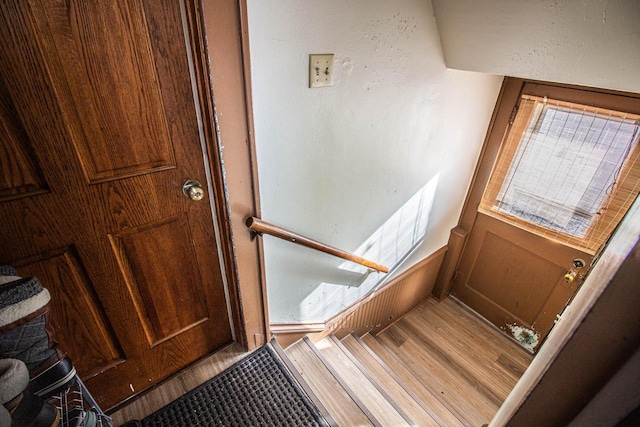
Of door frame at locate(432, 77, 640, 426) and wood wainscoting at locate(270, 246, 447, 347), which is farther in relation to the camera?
wood wainscoting at locate(270, 246, 447, 347)

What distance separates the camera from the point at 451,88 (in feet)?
6.20

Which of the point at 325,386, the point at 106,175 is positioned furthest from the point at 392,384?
the point at 106,175

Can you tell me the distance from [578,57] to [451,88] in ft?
2.09

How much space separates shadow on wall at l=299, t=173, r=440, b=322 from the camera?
1.96m

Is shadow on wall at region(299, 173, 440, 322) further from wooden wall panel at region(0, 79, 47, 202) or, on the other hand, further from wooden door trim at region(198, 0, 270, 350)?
wooden wall panel at region(0, 79, 47, 202)

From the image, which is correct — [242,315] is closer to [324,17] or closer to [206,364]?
[206,364]

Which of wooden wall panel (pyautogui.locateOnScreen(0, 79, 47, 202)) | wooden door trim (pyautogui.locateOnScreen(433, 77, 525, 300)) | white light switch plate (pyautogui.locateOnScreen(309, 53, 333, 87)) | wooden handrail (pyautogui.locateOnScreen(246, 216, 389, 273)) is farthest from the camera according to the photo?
wooden door trim (pyautogui.locateOnScreen(433, 77, 525, 300))

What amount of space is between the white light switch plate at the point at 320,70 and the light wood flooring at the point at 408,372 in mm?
1439

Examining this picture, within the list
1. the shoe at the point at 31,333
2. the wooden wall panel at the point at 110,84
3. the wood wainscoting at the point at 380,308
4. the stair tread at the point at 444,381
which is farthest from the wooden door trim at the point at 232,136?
the stair tread at the point at 444,381

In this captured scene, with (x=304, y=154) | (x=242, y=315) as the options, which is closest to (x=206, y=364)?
(x=242, y=315)

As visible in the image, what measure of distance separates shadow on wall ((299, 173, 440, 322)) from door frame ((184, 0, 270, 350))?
0.49m

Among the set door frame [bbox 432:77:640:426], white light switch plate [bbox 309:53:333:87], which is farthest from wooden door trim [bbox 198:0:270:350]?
door frame [bbox 432:77:640:426]

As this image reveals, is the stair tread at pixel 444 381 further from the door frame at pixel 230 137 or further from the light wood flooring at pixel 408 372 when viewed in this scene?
the door frame at pixel 230 137

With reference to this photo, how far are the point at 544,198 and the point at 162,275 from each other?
2.62 metres
